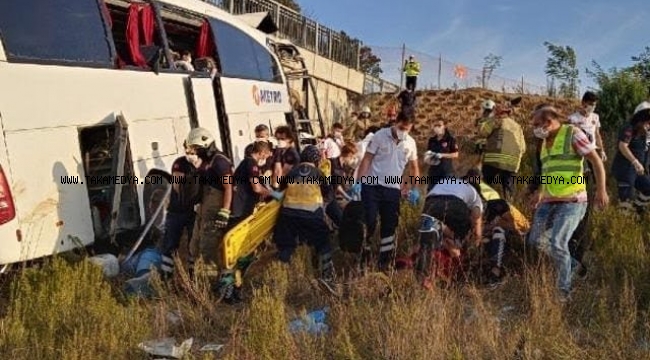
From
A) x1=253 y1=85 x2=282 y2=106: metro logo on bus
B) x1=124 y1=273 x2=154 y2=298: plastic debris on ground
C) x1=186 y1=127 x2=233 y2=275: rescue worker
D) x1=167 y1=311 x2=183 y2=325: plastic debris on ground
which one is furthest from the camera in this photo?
x1=253 y1=85 x2=282 y2=106: metro logo on bus

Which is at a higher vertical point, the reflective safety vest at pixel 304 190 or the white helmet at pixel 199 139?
the white helmet at pixel 199 139

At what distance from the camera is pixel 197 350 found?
4914 mm

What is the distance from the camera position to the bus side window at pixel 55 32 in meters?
5.79

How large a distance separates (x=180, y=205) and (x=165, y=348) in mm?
2002

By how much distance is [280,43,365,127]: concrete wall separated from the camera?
20.0 metres

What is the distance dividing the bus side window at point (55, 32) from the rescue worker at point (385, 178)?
265 cm

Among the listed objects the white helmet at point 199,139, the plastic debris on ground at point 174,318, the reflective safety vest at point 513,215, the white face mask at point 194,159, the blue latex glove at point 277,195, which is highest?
the white helmet at point 199,139

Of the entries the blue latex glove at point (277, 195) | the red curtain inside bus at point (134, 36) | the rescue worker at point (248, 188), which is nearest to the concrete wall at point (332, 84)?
the red curtain inside bus at point (134, 36)

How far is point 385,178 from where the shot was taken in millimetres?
6812

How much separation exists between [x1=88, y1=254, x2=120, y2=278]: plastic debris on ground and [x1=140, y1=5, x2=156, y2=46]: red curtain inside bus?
258 cm

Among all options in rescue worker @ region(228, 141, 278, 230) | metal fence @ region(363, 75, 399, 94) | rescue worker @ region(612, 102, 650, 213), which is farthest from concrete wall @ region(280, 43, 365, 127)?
rescue worker @ region(228, 141, 278, 230)

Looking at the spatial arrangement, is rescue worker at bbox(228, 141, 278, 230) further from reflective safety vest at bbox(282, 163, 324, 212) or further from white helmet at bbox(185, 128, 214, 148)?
white helmet at bbox(185, 128, 214, 148)

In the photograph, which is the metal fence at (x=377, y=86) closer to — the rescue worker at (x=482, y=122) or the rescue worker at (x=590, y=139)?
the rescue worker at (x=482, y=122)

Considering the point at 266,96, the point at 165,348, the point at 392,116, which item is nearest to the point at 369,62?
the point at 392,116
